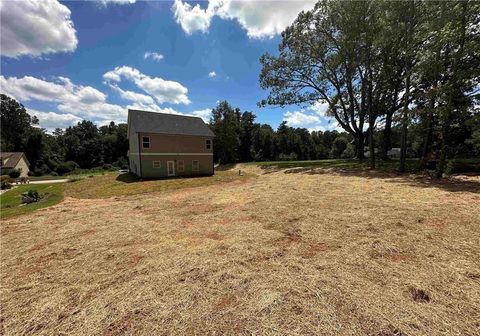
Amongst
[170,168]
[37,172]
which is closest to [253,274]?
[170,168]

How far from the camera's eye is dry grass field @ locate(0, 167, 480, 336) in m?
2.76

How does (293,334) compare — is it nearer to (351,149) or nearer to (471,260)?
(471,260)

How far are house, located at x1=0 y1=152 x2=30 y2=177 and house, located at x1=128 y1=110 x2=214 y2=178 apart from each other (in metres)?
27.5

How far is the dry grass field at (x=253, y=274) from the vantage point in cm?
276

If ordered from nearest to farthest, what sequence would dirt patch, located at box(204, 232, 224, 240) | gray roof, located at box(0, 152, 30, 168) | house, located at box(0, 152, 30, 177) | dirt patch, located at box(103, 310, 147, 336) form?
dirt patch, located at box(103, 310, 147, 336) < dirt patch, located at box(204, 232, 224, 240) < house, located at box(0, 152, 30, 177) < gray roof, located at box(0, 152, 30, 168)

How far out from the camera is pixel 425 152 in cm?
1786

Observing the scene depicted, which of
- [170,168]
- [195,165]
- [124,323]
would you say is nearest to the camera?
[124,323]

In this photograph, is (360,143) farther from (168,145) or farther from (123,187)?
(123,187)

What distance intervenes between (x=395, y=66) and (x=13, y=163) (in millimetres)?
53668

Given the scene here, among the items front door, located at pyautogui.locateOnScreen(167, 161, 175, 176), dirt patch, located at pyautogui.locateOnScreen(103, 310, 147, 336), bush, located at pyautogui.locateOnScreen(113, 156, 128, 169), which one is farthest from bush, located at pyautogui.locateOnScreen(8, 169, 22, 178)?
dirt patch, located at pyautogui.locateOnScreen(103, 310, 147, 336)

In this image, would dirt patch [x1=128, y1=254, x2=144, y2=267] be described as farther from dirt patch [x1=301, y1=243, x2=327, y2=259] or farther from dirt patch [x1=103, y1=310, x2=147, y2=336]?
dirt patch [x1=301, y1=243, x2=327, y2=259]

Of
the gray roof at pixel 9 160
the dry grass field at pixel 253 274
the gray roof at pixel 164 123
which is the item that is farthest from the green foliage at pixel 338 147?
the gray roof at pixel 9 160

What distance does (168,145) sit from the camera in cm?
2333

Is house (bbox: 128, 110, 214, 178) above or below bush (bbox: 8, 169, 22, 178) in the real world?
above
